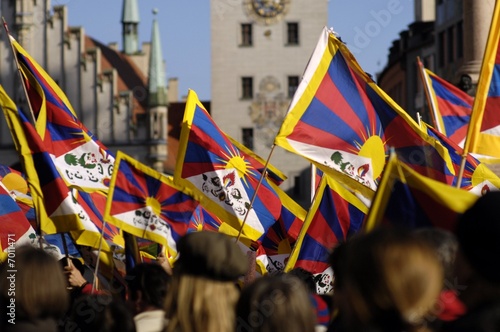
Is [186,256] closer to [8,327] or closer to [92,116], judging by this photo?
[8,327]

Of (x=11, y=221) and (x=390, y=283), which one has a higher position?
(x=390, y=283)

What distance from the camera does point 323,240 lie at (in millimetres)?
10266

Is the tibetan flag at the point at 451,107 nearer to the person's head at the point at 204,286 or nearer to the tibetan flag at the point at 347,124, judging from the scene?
the tibetan flag at the point at 347,124

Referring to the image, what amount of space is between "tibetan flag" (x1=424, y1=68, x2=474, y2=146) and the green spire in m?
45.6

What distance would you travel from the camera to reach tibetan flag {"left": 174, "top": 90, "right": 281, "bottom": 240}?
36.3 ft

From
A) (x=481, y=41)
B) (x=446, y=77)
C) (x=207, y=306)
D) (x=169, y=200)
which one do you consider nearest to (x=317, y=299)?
(x=207, y=306)

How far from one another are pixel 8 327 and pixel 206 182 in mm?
6712

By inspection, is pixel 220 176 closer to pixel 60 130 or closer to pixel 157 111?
pixel 60 130

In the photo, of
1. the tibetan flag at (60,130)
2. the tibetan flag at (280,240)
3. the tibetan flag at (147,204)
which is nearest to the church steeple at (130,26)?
the tibetan flag at (280,240)

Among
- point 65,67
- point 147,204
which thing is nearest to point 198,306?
point 147,204

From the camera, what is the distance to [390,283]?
11.5 ft

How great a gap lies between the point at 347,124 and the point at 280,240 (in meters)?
2.23

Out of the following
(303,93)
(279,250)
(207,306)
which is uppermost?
(303,93)

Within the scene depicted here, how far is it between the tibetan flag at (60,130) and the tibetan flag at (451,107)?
12.2 feet
